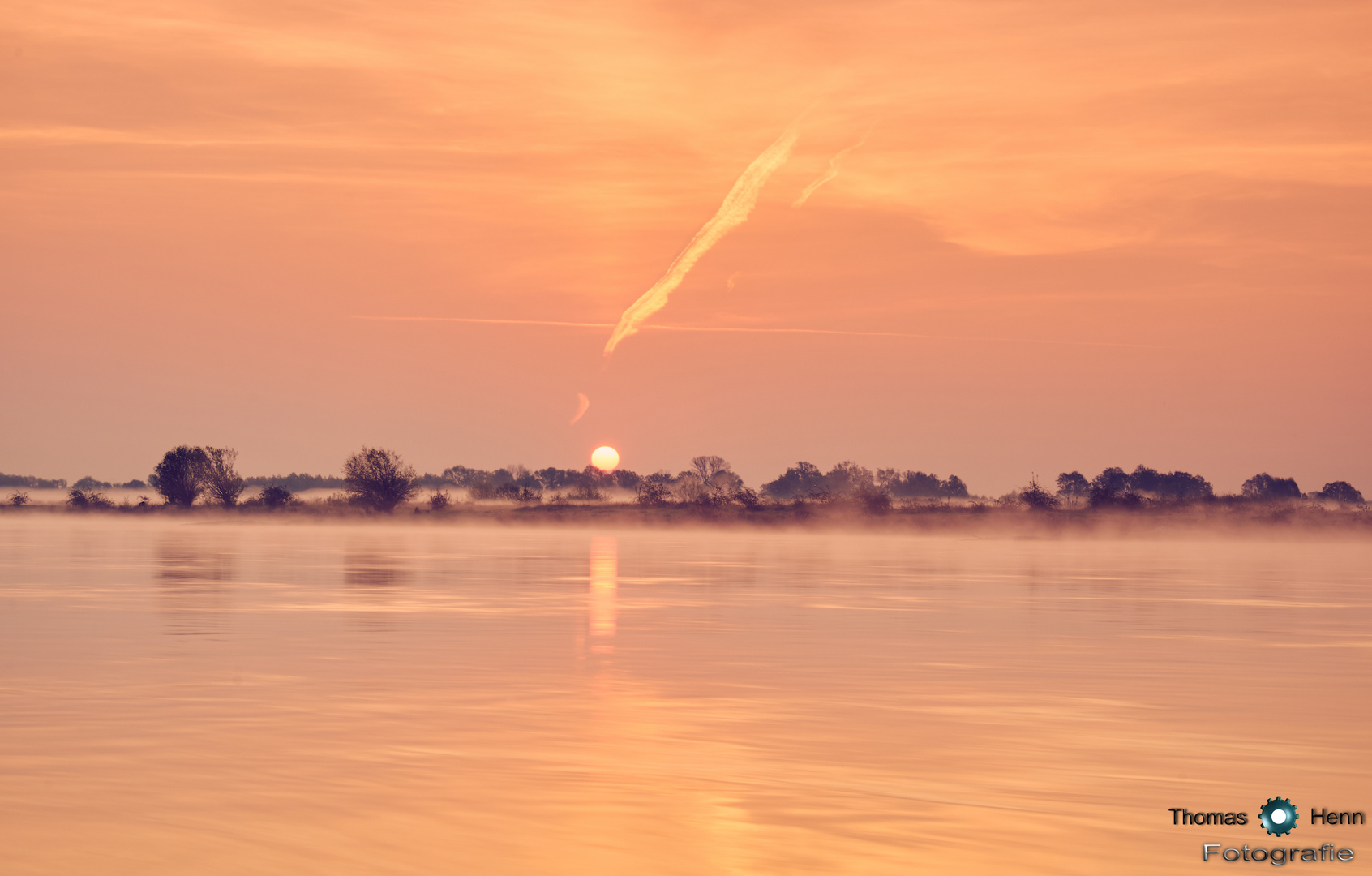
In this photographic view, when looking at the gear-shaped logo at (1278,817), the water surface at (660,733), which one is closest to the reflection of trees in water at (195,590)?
the water surface at (660,733)

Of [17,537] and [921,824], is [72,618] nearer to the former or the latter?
[921,824]

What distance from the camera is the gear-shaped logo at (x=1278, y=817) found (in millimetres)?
11672

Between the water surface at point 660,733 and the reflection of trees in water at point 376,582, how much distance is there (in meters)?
0.29

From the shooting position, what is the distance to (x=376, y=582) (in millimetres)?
46531

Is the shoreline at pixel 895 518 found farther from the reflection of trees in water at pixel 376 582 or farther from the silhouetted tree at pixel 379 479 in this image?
the reflection of trees in water at pixel 376 582

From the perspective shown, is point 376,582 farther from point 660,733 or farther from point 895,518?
point 895,518

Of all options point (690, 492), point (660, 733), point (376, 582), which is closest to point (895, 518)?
point (690, 492)

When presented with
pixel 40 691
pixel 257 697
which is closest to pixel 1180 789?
pixel 257 697

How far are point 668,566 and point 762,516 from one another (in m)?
97.6

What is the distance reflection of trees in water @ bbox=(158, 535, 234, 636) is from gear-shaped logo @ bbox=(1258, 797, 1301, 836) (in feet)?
69.0

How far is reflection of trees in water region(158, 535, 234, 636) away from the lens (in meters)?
29.9

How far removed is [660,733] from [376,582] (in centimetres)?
3159

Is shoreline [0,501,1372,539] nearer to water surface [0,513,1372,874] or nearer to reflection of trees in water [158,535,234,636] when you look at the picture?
reflection of trees in water [158,535,234,636]

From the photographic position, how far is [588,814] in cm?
1234
